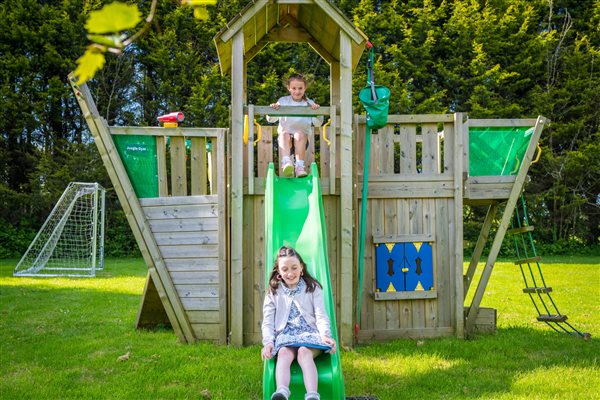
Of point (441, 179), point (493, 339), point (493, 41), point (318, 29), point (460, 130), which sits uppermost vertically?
point (493, 41)

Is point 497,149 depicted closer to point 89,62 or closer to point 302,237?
point 302,237

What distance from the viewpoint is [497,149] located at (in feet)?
21.4

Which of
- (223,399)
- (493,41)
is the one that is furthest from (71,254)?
(493,41)

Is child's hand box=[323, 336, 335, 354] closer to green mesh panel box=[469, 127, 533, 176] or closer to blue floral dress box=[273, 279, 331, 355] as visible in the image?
blue floral dress box=[273, 279, 331, 355]

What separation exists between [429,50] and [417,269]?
13.2m

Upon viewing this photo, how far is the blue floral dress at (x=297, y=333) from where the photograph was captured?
406cm

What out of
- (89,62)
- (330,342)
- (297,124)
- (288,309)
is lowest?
(330,342)

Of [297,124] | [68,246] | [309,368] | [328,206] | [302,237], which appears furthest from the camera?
[68,246]

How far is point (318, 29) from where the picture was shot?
21.5 feet

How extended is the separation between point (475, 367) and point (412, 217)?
5.65 feet

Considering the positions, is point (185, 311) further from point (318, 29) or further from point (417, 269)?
point (318, 29)

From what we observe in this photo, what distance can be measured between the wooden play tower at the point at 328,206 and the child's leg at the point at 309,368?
1.87 m

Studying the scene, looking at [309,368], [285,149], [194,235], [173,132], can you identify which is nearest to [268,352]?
[309,368]

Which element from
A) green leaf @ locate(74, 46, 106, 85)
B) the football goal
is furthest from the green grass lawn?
the football goal
